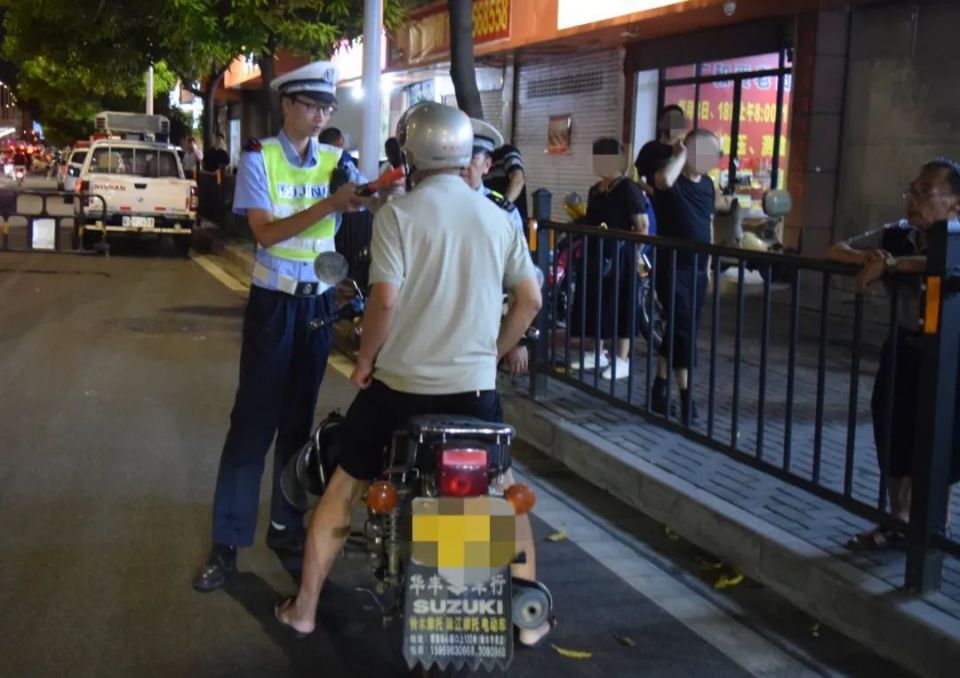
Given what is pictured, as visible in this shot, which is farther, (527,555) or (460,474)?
(527,555)

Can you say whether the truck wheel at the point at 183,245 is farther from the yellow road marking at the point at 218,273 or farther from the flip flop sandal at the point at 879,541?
the flip flop sandal at the point at 879,541

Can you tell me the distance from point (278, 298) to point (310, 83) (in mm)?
868

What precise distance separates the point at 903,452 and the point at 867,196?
8.85 m

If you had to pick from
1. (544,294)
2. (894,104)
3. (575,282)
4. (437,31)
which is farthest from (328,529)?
(437,31)

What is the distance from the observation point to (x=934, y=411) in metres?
4.50

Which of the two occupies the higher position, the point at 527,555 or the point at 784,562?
the point at 527,555

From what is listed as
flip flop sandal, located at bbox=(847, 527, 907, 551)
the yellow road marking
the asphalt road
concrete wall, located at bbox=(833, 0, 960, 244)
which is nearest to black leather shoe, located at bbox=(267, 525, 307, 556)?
the asphalt road

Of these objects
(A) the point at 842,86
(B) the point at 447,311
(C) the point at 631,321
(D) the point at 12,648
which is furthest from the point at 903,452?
(A) the point at 842,86

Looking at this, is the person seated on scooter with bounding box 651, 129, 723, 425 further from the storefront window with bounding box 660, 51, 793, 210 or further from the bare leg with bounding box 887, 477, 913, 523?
the storefront window with bounding box 660, 51, 793, 210

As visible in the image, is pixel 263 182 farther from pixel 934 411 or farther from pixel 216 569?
pixel 934 411

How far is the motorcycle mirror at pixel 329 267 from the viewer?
173 inches

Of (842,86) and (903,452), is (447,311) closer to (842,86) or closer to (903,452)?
(903,452)

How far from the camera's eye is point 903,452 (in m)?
4.93

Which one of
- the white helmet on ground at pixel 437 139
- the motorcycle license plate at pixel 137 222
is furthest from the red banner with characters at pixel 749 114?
the white helmet on ground at pixel 437 139
